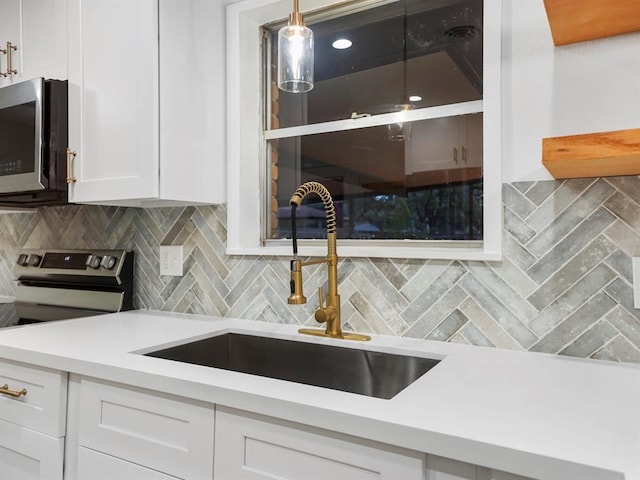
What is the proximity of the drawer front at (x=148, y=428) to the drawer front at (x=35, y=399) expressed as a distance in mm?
70

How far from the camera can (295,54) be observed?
1.25m

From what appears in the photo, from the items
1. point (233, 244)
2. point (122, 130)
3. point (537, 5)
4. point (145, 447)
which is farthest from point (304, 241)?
point (537, 5)

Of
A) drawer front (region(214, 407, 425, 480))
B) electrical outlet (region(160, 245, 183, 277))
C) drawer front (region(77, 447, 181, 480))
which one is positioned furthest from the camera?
electrical outlet (region(160, 245, 183, 277))

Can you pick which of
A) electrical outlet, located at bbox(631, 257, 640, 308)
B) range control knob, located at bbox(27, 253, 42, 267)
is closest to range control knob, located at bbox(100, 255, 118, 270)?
range control knob, located at bbox(27, 253, 42, 267)

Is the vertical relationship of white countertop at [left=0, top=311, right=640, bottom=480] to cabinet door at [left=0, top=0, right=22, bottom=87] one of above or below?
below

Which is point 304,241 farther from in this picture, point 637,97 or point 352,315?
point 637,97

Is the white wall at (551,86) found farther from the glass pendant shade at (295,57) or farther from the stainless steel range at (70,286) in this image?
the stainless steel range at (70,286)

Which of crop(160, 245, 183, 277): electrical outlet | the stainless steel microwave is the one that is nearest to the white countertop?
crop(160, 245, 183, 277): electrical outlet

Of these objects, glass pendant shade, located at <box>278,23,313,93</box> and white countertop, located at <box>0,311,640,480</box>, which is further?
glass pendant shade, located at <box>278,23,313,93</box>

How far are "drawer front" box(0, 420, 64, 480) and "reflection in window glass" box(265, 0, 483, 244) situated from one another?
1.00 metres

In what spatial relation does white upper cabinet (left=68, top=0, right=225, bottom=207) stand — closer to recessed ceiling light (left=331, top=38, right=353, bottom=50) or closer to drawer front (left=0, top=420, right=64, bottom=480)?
recessed ceiling light (left=331, top=38, right=353, bottom=50)

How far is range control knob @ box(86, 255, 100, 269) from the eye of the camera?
199cm

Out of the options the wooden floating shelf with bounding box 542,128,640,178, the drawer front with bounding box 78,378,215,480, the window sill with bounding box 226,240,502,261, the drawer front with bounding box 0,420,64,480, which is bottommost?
the drawer front with bounding box 0,420,64,480

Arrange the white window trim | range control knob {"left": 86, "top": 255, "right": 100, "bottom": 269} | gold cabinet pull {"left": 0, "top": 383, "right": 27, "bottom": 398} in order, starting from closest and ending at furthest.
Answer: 1. gold cabinet pull {"left": 0, "top": 383, "right": 27, "bottom": 398}
2. the white window trim
3. range control knob {"left": 86, "top": 255, "right": 100, "bottom": 269}
